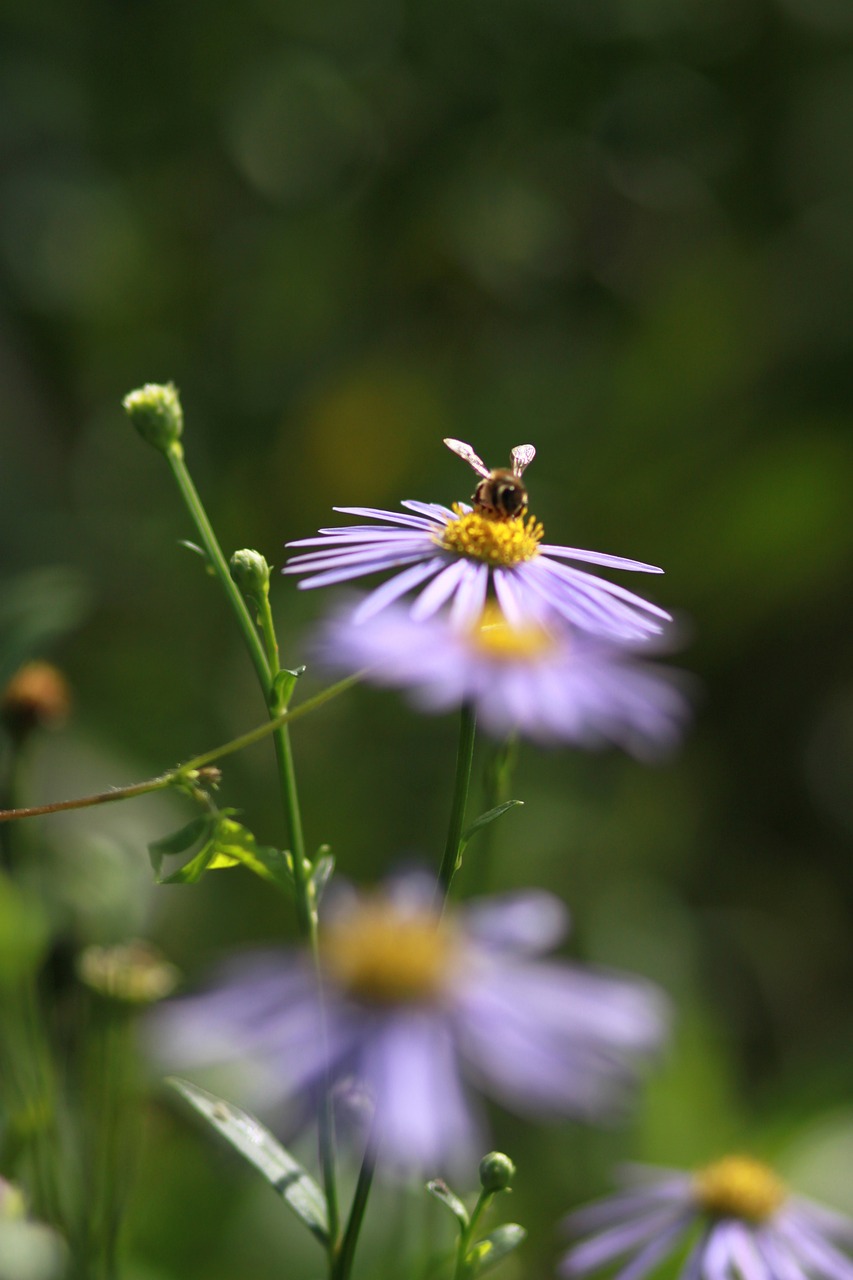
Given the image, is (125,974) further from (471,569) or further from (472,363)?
(472,363)

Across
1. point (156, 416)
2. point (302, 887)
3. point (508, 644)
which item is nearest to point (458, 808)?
point (302, 887)

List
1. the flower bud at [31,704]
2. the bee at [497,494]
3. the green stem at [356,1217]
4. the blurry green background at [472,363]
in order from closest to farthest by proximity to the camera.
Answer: the green stem at [356,1217], the bee at [497,494], the flower bud at [31,704], the blurry green background at [472,363]

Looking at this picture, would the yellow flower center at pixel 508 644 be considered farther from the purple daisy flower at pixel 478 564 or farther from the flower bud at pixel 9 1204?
the flower bud at pixel 9 1204

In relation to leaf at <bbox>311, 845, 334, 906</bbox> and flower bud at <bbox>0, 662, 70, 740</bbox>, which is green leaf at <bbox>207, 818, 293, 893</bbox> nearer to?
leaf at <bbox>311, 845, 334, 906</bbox>

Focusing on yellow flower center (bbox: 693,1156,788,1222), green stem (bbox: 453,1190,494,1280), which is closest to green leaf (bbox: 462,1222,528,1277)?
green stem (bbox: 453,1190,494,1280)

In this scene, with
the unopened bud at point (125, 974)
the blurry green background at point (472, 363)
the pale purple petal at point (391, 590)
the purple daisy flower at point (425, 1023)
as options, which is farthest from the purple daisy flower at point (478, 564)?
the blurry green background at point (472, 363)
